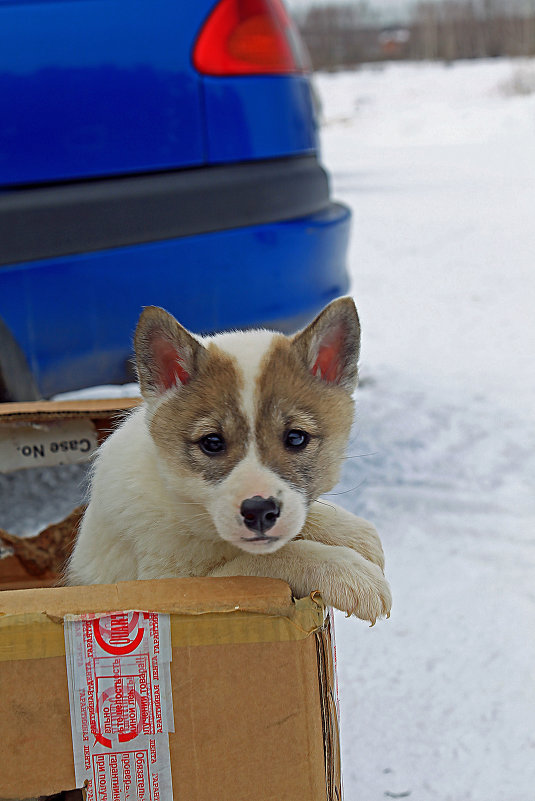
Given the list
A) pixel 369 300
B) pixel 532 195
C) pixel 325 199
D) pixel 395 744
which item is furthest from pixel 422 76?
pixel 395 744

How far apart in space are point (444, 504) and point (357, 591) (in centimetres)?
203

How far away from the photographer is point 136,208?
9.73ft

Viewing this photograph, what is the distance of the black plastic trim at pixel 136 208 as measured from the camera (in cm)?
288

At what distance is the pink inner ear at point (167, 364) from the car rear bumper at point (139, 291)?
108 centimetres

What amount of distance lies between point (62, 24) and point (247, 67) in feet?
2.14

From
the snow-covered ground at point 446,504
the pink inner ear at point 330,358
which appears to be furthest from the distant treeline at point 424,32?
the pink inner ear at point 330,358

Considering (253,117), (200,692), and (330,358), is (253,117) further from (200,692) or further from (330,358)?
(200,692)

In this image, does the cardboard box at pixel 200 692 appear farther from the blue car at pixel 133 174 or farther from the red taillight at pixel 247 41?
the red taillight at pixel 247 41

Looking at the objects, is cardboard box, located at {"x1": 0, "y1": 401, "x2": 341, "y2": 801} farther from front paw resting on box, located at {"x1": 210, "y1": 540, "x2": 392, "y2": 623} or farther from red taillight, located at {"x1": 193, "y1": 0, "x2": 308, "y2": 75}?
red taillight, located at {"x1": 193, "y1": 0, "x2": 308, "y2": 75}

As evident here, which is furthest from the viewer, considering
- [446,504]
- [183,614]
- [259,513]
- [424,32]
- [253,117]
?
[424,32]

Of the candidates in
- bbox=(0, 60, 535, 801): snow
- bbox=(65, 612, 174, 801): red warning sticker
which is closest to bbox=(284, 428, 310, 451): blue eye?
bbox=(0, 60, 535, 801): snow

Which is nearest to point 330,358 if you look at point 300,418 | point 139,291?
point 300,418

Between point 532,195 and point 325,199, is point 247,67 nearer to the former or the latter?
point 325,199

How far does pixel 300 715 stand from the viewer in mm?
1584
